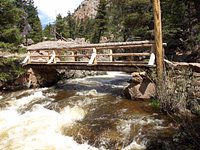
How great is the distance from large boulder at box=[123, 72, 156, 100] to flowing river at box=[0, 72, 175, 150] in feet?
1.57

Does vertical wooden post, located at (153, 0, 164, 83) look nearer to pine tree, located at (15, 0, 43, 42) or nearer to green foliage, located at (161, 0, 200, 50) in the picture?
green foliage, located at (161, 0, 200, 50)

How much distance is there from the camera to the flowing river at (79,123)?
7961mm

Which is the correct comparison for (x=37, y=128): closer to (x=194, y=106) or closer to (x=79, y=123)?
(x=79, y=123)

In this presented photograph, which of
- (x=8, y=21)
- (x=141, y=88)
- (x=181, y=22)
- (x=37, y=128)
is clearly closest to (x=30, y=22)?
(x=181, y=22)

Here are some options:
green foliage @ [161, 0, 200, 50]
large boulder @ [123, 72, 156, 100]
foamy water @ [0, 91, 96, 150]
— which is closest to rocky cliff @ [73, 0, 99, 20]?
green foliage @ [161, 0, 200, 50]

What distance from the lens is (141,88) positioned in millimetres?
11992

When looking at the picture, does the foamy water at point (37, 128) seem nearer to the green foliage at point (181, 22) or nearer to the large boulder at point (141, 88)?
the large boulder at point (141, 88)

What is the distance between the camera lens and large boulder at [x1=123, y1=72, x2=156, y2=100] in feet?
38.6

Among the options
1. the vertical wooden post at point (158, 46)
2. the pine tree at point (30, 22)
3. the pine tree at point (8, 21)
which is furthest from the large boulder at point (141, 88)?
the pine tree at point (30, 22)

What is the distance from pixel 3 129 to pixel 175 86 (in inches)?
246

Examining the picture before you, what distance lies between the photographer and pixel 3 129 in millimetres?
9914

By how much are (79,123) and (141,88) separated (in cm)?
376

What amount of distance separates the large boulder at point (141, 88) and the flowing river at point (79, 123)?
1.57 ft

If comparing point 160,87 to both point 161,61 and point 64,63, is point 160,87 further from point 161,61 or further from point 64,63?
point 64,63
